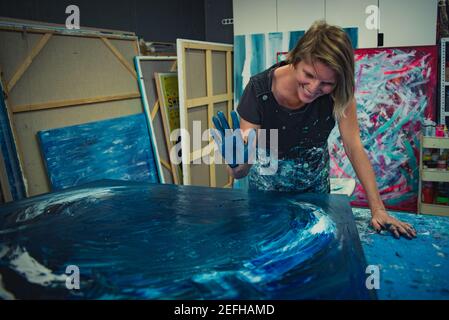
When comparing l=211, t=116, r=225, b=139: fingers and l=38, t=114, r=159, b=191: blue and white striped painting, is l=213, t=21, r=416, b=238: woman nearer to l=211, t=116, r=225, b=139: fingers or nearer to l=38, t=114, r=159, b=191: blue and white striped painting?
l=211, t=116, r=225, b=139: fingers

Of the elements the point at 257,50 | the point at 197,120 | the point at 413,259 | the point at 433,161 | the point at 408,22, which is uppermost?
the point at 408,22

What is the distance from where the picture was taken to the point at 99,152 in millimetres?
2949

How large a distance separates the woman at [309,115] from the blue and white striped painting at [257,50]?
7.73 feet

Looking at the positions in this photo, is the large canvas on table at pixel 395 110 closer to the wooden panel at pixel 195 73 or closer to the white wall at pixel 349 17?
the white wall at pixel 349 17

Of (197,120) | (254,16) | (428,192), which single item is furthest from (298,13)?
(428,192)

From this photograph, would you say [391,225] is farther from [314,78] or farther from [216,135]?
[216,135]

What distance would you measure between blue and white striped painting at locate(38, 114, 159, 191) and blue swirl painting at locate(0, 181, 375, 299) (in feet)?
3.07

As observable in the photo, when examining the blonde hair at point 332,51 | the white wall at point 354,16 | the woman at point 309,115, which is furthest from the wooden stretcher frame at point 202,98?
the blonde hair at point 332,51

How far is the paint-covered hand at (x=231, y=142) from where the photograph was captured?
1600mm

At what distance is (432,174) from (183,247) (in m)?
3.09

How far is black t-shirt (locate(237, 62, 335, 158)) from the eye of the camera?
1.83 metres

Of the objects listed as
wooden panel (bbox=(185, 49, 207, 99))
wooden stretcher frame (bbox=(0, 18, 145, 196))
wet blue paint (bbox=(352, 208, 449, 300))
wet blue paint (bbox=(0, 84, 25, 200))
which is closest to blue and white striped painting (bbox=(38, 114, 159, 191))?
wooden stretcher frame (bbox=(0, 18, 145, 196))

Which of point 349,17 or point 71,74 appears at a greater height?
point 349,17

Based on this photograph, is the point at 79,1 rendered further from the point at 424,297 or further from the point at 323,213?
the point at 424,297
